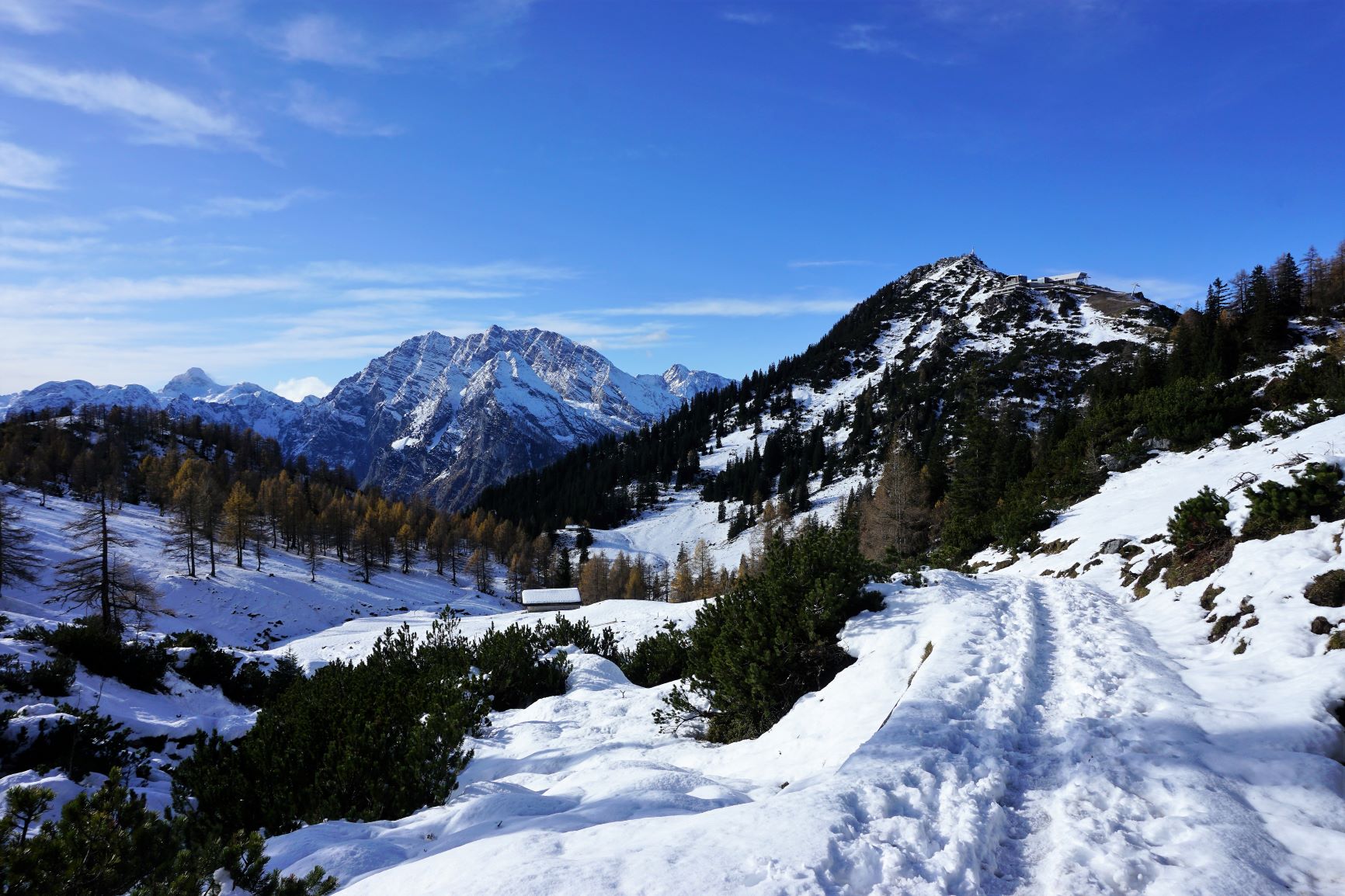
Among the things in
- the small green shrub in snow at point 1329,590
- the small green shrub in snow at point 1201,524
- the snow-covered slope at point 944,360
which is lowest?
the small green shrub in snow at point 1329,590

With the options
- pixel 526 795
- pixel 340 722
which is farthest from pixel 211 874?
pixel 340 722

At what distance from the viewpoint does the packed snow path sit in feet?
11.9

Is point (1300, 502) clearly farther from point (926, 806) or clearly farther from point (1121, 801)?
point (926, 806)

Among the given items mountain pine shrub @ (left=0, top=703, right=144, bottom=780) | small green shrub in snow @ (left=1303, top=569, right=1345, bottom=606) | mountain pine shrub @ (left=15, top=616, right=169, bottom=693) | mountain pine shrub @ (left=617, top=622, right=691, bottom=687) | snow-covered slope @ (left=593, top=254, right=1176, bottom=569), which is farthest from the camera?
snow-covered slope @ (left=593, top=254, right=1176, bottom=569)

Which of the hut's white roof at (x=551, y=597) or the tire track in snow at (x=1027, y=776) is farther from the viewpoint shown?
the hut's white roof at (x=551, y=597)

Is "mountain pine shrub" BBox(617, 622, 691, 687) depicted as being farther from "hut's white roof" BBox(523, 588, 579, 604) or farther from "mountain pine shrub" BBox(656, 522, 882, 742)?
"hut's white roof" BBox(523, 588, 579, 604)

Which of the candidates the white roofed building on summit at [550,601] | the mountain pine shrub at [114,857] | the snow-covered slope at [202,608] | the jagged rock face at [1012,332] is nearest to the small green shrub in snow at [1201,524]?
the mountain pine shrub at [114,857]

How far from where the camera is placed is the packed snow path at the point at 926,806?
11.9ft

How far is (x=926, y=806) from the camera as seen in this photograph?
4.50 metres

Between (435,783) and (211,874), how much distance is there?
126 inches

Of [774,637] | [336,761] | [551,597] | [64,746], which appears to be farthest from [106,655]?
[551,597]

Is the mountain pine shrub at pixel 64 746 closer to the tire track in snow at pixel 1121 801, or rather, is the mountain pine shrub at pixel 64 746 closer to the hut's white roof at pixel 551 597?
the tire track in snow at pixel 1121 801

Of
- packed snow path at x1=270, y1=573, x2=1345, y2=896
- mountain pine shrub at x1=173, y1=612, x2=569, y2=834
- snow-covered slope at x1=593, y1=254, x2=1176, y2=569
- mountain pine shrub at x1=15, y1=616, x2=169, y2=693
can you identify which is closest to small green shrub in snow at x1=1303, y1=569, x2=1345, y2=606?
packed snow path at x1=270, y1=573, x2=1345, y2=896

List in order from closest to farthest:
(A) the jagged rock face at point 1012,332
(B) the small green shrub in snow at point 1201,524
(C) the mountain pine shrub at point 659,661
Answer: (B) the small green shrub in snow at point 1201,524
(C) the mountain pine shrub at point 659,661
(A) the jagged rock face at point 1012,332
